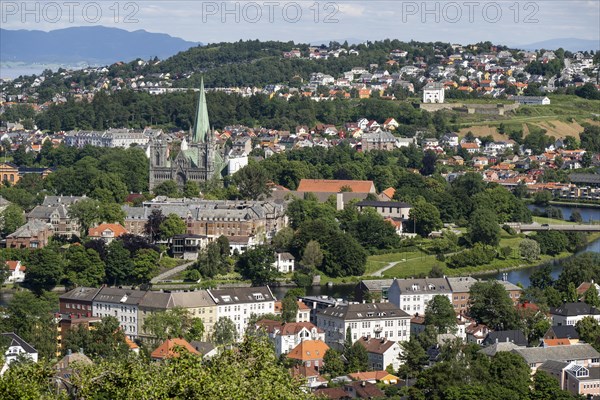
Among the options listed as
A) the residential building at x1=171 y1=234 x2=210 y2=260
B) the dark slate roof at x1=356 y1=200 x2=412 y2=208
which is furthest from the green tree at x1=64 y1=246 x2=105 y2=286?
the dark slate roof at x1=356 y1=200 x2=412 y2=208

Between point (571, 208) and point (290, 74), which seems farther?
point (290, 74)

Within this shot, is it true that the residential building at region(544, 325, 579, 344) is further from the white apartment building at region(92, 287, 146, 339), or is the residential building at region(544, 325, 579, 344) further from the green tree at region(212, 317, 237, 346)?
the white apartment building at region(92, 287, 146, 339)

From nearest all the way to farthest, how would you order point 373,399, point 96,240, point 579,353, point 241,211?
1. point 373,399
2. point 579,353
3. point 96,240
4. point 241,211

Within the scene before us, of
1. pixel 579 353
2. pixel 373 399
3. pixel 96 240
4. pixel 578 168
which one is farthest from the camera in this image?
pixel 578 168

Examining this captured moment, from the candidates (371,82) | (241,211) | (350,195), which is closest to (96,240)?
(241,211)

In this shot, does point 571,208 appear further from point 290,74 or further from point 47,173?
point 290,74

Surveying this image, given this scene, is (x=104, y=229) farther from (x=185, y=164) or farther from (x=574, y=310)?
(x=574, y=310)

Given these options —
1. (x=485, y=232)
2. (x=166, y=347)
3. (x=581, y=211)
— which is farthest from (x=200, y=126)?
(x=166, y=347)
